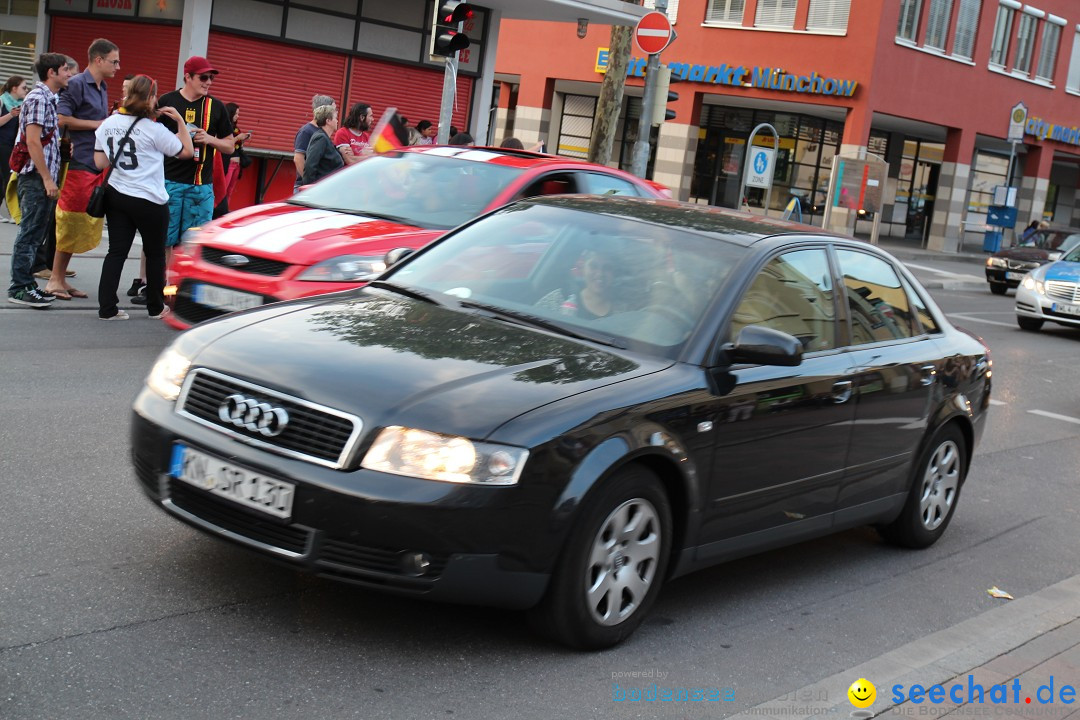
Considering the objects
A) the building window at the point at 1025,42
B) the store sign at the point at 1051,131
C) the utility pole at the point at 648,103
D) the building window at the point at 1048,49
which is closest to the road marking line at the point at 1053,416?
the utility pole at the point at 648,103

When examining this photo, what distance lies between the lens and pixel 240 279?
844 cm

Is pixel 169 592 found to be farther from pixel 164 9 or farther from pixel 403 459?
pixel 164 9

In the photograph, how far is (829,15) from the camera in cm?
3581

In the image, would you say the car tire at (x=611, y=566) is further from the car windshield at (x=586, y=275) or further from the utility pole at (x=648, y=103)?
the utility pole at (x=648, y=103)

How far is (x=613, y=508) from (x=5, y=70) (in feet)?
73.5

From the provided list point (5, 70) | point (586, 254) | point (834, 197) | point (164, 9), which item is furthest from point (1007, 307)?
point (586, 254)

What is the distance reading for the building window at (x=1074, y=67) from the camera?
44.6m

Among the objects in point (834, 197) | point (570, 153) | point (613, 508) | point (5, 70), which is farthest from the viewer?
point (570, 153)

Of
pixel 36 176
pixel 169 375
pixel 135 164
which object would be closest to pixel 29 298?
pixel 36 176

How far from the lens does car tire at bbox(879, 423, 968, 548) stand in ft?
20.8

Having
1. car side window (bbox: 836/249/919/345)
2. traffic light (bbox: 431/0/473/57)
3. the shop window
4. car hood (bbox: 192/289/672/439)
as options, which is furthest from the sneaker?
the shop window

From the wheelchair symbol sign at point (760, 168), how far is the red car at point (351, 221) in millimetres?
15143

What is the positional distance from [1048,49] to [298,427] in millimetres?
44315

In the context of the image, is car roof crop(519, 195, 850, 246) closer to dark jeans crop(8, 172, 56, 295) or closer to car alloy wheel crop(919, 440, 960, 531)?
car alloy wheel crop(919, 440, 960, 531)
